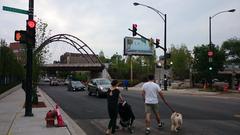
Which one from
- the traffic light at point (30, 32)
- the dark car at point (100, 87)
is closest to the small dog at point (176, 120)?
the traffic light at point (30, 32)

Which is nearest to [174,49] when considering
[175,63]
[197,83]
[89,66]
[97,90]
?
[175,63]

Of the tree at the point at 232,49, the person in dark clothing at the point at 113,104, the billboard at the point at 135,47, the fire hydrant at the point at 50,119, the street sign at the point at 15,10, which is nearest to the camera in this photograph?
the person in dark clothing at the point at 113,104

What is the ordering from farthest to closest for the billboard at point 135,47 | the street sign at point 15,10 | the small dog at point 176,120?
1. the billboard at point 135,47
2. the street sign at point 15,10
3. the small dog at point 176,120

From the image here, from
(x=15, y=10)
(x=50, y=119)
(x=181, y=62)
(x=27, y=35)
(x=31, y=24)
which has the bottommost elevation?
(x=50, y=119)

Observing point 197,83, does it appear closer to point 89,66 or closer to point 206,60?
point 206,60

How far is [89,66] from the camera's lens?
11794 cm

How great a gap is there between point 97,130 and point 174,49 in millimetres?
109813

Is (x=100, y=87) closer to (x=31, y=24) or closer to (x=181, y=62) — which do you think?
(x=31, y=24)

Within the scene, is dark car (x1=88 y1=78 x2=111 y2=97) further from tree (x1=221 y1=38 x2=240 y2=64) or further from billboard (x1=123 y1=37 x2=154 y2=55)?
tree (x1=221 y1=38 x2=240 y2=64)

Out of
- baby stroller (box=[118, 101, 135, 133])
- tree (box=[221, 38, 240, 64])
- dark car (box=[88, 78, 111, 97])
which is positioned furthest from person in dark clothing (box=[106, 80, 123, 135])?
tree (box=[221, 38, 240, 64])

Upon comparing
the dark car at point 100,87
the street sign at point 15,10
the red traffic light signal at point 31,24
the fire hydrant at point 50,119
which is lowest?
the fire hydrant at point 50,119

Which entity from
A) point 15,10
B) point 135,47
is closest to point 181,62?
point 135,47

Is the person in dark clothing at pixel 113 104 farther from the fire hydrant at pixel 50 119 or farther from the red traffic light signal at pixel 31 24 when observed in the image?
the red traffic light signal at pixel 31 24

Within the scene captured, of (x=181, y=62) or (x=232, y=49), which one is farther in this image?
(x=232, y=49)
